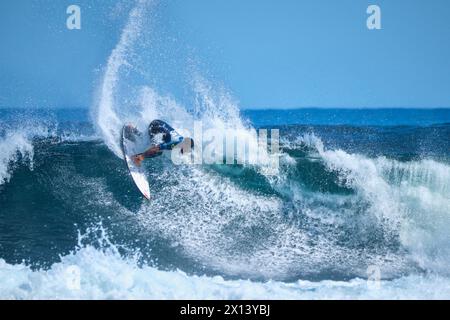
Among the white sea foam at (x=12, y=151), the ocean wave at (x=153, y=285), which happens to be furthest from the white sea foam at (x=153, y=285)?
the white sea foam at (x=12, y=151)

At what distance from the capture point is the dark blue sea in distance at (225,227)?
479 cm

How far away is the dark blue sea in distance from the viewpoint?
479 cm

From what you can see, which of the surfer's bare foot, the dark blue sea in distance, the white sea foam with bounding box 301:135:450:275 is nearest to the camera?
the dark blue sea in distance

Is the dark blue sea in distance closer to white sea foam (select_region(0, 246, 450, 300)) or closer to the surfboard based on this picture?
white sea foam (select_region(0, 246, 450, 300))

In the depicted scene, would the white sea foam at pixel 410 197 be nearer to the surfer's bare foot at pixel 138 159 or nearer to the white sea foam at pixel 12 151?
the surfer's bare foot at pixel 138 159

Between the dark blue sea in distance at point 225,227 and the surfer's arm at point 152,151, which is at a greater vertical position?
the surfer's arm at point 152,151

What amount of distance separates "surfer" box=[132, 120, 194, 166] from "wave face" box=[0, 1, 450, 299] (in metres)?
0.60

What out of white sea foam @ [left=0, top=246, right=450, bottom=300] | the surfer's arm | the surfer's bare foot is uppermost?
the surfer's arm

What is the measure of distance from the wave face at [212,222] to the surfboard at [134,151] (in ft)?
0.59

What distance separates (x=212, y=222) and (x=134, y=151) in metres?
1.89

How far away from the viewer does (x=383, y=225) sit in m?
6.33

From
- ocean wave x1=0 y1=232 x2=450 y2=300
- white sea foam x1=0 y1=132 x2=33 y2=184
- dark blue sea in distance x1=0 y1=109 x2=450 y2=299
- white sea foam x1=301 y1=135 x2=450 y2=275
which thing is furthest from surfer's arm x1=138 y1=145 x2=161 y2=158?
white sea foam x1=301 y1=135 x2=450 y2=275
